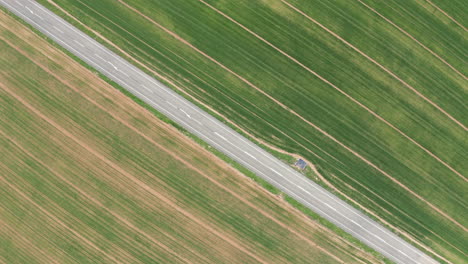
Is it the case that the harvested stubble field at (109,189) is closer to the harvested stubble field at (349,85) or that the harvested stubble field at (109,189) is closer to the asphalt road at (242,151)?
the asphalt road at (242,151)

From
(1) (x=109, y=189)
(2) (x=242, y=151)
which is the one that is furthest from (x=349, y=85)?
(1) (x=109, y=189)

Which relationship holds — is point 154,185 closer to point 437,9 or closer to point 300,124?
point 300,124

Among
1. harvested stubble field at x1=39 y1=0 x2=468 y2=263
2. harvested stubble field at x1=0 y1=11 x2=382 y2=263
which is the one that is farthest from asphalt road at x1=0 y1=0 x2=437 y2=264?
harvested stubble field at x1=0 y1=11 x2=382 y2=263

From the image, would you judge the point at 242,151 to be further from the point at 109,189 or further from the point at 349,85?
the point at 109,189

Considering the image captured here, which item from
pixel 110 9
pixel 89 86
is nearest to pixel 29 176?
pixel 89 86

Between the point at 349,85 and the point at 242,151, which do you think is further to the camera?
the point at 349,85

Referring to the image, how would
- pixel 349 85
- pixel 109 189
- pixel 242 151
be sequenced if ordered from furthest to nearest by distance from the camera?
pixel 109 189 → pixel 349 85 → pixel 242 151
